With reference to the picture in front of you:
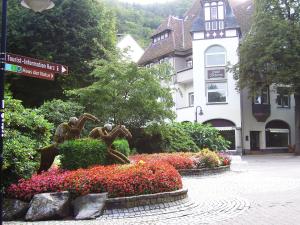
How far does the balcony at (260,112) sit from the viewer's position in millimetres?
44594

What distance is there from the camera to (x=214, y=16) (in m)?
43.9

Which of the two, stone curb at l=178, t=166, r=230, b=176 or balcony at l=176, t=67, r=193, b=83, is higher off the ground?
balcony at l=176, t=67, r=193, b=83

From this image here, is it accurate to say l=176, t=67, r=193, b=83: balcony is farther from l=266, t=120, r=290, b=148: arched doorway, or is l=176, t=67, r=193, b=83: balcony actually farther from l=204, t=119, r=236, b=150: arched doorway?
l=266, t=120, r=290, b=148: arched doorway

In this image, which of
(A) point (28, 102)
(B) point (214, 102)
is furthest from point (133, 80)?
(B) point (214, 102)

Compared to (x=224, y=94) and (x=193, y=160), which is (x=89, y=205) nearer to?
(x=193, y=160)

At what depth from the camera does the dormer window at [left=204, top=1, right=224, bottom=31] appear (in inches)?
1722

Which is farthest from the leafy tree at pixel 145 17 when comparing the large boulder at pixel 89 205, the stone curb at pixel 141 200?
the large boulder at pixel 89 205

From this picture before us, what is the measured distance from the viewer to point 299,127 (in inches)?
1644

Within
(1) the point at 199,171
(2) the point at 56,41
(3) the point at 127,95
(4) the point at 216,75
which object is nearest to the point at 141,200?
(1) the point at 199,171

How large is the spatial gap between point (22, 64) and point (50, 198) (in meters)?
4.04

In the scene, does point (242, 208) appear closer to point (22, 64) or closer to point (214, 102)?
point (22, 64)

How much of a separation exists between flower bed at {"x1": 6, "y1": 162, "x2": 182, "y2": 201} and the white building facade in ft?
98.9

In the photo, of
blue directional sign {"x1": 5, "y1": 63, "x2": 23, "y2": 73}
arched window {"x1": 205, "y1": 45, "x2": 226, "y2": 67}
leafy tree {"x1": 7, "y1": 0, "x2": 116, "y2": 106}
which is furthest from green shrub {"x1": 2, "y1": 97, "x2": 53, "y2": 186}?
arched window {"x1": 205, "y1": 45, "x2": 226, "y2": 67}

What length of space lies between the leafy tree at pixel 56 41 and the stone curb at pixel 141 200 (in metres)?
22.0
